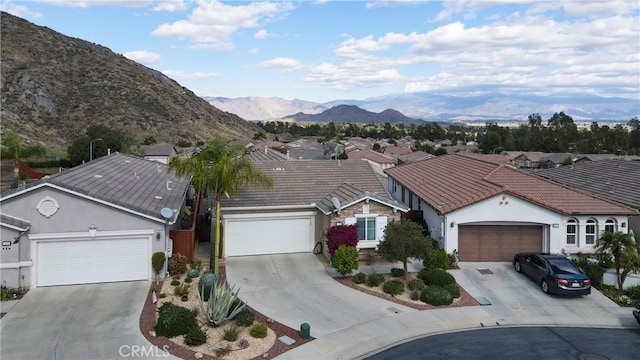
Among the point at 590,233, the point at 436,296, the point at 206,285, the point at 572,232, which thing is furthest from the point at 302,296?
the point at 590,233

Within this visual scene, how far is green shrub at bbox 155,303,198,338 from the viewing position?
592 inches

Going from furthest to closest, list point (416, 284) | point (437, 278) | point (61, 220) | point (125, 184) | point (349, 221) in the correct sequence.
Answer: point (125, 184) → point (349, 221) → point (437, 278) → point (416, 284) → point (61, 220)

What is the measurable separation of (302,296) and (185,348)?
5.73m

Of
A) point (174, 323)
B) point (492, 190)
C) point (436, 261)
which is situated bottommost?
point (174, 323)

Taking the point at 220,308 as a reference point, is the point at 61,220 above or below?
above

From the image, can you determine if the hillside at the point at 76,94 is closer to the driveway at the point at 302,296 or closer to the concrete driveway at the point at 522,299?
the driveway at the point at 302,296

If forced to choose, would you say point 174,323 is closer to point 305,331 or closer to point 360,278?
Result: point 305,331

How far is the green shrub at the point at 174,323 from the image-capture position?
15.0 metres

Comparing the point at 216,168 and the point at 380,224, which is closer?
the point at 216,168

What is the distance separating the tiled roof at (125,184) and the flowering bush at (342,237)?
23.2 feet

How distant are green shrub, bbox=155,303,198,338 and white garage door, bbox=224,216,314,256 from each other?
903cm

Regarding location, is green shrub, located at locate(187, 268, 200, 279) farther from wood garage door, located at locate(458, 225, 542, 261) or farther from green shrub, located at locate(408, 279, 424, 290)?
wood garage door, located at locate(458, 225, 542, 261)

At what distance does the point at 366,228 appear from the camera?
23.6 meters

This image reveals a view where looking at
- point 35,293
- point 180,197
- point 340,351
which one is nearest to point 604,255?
point 340,351
